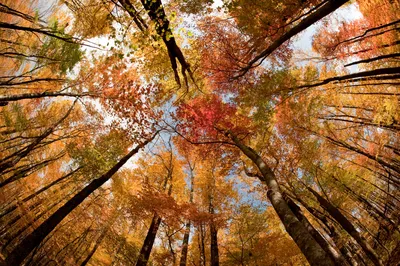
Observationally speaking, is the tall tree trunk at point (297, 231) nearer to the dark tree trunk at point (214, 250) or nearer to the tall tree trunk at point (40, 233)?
the tall tree trunk at point (40, 233)

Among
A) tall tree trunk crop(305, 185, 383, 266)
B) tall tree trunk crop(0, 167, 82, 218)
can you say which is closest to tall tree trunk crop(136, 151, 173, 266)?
tall tree trunk crop(0, 167, 82, 218)

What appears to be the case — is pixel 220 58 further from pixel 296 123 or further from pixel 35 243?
pixel 35 243

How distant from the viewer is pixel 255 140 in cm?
940

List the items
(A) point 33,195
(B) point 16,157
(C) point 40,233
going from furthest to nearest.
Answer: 1. (A) point 33,195
2. (B) point 16,157
3. (C) point 40,233

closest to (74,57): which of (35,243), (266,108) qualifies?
(35,243)

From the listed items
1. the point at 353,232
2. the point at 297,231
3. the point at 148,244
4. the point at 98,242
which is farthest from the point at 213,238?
the point at 297,231

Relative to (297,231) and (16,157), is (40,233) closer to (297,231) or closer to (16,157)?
(16,157)

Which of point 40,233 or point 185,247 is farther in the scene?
point 185,247

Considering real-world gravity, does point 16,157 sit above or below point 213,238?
below

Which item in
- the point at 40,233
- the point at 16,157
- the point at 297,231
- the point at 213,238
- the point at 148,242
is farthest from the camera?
the point at 213,238

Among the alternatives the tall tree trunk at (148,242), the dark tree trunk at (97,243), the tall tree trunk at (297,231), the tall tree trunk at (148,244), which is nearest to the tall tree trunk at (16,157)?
the tall tree trunk at (148,242)

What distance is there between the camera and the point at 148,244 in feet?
33.2

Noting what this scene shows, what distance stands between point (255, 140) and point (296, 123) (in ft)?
5.64

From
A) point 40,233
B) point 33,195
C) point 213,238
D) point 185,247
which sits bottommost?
point 40,233
